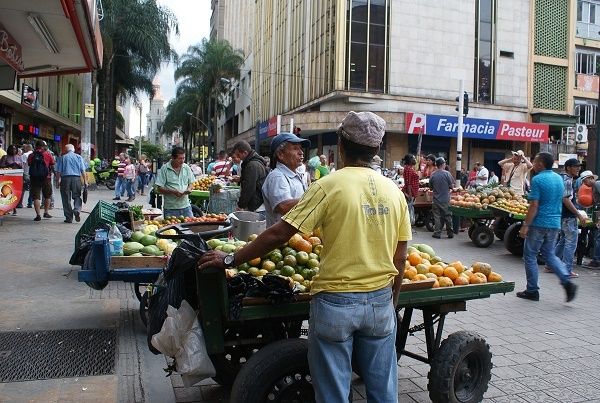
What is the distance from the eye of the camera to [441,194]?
13.6m

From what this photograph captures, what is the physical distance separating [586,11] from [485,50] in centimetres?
1044

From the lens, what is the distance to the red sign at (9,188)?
11.9 m

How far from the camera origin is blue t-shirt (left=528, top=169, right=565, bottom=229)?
752 centimetres

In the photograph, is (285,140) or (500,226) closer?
(285,140)

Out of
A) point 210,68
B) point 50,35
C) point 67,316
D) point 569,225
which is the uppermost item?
point 210,68

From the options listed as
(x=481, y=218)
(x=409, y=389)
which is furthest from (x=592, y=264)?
(x=409, y=389)

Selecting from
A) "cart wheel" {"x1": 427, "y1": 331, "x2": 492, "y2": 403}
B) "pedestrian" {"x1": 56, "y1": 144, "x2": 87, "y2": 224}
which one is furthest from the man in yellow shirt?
"pedestrian" {"x1": 56, "y1": 144, "x2": 87, "y2": 224}

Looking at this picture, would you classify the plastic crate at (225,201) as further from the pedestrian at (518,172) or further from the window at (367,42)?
the window at (367,42)

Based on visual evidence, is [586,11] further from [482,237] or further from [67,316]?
[67,316]

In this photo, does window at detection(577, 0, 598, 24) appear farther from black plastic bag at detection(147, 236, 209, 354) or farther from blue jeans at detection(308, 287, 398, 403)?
blue jeans at detection(308, 287, 398, 403)

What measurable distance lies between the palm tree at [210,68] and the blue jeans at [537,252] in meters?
54.6

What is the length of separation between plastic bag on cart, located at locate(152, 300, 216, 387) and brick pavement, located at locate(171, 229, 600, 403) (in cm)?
93

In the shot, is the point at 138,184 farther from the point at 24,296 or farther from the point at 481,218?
the point at 24,296

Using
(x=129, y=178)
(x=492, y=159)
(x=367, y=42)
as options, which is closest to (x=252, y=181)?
(x=129, y=178)
